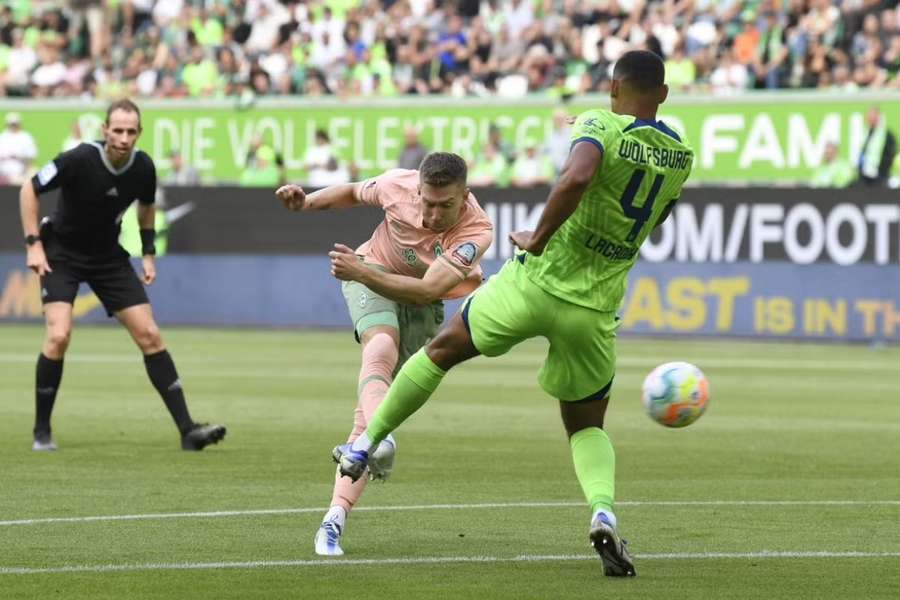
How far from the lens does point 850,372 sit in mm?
23172

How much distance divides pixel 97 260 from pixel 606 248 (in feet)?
21.4

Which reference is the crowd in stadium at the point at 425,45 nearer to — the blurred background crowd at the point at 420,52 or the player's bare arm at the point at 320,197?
the blurred background crowd at the point at 420,52

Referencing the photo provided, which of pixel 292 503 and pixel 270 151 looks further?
pixel 270 151

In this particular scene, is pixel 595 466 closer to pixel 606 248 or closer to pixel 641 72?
pixel 606 248

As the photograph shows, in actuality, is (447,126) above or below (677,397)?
below

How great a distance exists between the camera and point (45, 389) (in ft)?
46.3

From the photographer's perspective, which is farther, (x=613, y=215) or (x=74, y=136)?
(x=74, y=136)

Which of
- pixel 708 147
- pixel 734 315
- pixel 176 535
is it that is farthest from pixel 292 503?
pixel 708 147

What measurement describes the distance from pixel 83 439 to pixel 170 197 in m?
16.9

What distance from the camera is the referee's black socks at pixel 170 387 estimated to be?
14102 mm

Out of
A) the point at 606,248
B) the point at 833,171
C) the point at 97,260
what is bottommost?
the point at 833,171

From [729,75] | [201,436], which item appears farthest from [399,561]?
[729,75]

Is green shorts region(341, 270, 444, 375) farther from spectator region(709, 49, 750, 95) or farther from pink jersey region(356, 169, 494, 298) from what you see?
spectator region(709, 49, 750, 95)

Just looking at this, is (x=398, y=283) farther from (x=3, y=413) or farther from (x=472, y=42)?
(x=472, y=42)
